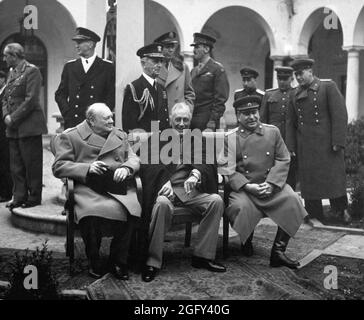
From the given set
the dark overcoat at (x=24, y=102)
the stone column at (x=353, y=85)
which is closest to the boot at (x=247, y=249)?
the dark overcoat at (x=24, y=102)

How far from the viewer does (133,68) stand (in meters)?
6.32

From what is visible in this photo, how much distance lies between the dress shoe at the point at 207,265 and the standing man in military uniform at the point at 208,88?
2371mm

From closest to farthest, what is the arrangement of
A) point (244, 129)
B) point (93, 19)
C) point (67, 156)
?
point (67, 156) < point (244, 129) < point (93, 19)

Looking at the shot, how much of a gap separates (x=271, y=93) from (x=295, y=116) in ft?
2.87

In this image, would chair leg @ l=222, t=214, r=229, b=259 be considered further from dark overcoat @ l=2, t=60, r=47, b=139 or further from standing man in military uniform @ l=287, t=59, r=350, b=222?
dark overcoat @ l=2, t=60, r=47, b=139

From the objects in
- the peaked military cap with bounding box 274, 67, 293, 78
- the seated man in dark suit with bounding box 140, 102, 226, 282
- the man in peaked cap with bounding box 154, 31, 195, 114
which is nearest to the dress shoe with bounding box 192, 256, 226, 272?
the seated man in dark suit with bounding box 140, 102, 226, 282

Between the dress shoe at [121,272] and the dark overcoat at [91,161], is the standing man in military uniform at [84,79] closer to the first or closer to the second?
the dark overcoat at [91,161]

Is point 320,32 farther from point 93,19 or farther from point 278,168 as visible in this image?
point 278,168

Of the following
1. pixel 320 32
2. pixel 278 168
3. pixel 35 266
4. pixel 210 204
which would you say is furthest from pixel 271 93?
pixel 320 32

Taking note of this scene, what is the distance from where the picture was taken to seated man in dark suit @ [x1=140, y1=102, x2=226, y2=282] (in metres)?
4.80

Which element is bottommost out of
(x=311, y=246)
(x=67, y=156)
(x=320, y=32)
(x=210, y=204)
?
(x=311, y=246)

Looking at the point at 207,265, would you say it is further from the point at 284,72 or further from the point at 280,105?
the point at 284,72

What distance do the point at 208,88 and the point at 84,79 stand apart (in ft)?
5.18

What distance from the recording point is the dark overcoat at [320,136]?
6.83 metres
